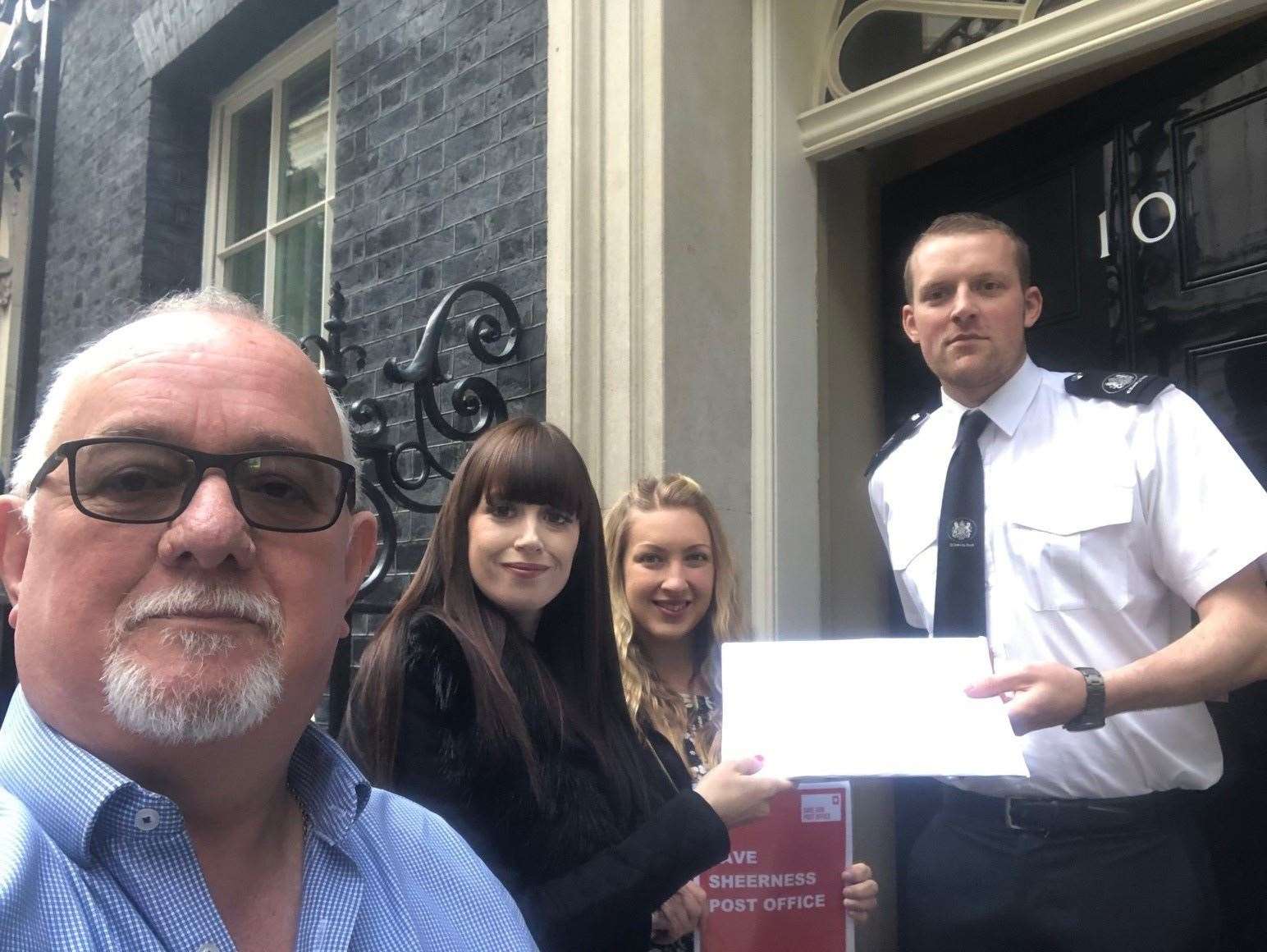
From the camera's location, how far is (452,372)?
414 centimetres

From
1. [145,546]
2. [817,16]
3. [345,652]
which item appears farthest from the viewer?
[817,16]

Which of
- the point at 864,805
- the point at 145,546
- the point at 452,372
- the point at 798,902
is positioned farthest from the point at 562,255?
the point at 145,546

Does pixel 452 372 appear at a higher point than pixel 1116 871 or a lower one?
higher

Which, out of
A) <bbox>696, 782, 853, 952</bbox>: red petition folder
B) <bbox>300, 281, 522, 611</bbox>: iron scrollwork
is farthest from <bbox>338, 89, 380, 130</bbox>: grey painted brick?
<bbox>696, 782, 853, 952</bbox>: red petition folder

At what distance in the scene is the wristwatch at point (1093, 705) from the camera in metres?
1.97

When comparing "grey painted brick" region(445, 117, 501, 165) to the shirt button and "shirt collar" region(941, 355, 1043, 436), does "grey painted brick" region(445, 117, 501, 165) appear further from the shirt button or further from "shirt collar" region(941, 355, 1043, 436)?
the shirt button

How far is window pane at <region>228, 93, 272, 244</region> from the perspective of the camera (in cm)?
648

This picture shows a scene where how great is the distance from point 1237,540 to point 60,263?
7340 mm

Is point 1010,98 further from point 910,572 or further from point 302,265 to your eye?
point 302,265

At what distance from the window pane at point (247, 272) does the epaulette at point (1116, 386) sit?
15.8 feet

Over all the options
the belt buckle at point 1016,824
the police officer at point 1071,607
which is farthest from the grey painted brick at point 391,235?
the belt buckle at point 1016,824

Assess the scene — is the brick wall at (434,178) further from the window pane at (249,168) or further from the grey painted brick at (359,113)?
the window pane at (249,168)

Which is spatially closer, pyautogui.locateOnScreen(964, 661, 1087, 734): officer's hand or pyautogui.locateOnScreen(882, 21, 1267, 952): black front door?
pyautogui.locateOnScreen(964, 661, 1087, 734): officer's hand

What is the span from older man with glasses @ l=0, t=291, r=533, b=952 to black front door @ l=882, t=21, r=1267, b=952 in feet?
7.32
